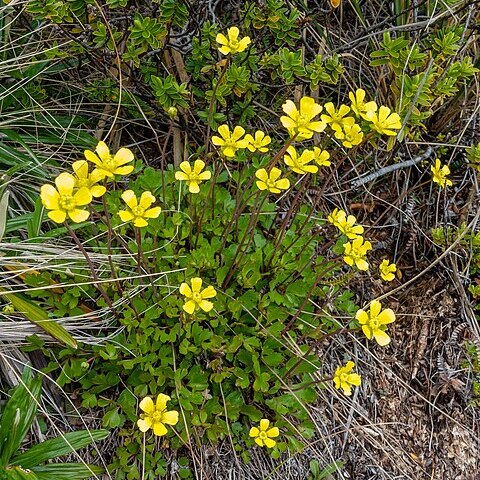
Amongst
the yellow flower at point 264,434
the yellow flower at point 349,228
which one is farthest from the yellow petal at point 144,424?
the yellow flower at point 349,228

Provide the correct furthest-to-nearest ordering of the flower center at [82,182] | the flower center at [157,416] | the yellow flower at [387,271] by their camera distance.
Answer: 1. the yellow flower at [387,271]
2. the flower center at [157,416]
3. the flower center at [82,182]

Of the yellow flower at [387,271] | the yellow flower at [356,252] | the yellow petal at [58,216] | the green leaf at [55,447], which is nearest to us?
the yellow petal at [58,216]

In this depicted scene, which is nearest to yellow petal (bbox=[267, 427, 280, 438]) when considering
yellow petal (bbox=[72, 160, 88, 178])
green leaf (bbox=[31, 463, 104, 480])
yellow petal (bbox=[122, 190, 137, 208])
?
green leaf (bbox=[31, 463, 104, 480])

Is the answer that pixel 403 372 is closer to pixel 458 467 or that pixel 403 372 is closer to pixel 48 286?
pixel 458 467

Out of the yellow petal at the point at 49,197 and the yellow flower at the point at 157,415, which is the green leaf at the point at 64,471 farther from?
the yellow petal at the point at 49,197

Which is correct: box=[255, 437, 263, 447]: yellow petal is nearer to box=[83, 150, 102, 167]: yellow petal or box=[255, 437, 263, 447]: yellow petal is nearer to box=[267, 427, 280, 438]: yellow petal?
box=[267, 427, 280, 438]: yellow petal

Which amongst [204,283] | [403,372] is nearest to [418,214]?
[403,372]
